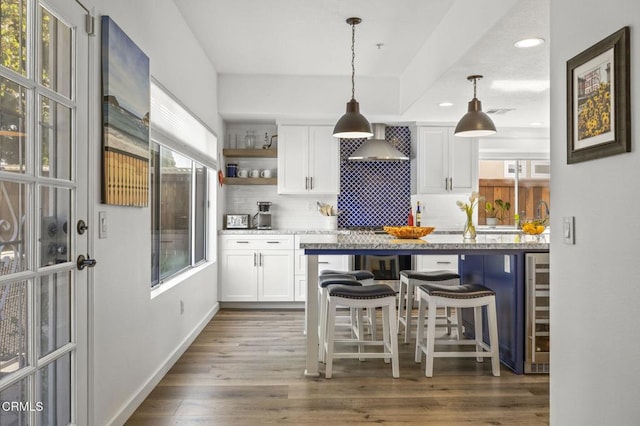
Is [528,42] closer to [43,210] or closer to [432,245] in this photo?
[432,245]

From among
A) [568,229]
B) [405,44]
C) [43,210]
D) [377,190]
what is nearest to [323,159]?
[377,190]

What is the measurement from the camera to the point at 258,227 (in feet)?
A: 19.9

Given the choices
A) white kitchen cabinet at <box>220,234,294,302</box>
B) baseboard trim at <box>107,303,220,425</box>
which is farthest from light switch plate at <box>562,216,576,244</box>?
white kitchen cabinet at <box>220,234,294,302</box>

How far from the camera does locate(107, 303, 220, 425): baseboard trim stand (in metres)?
2.61

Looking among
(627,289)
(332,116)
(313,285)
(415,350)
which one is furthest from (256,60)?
(627,289)

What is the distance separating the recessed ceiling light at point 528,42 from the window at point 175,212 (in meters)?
2.69

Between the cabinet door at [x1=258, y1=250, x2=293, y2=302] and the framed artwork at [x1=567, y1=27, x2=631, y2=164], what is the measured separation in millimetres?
4212

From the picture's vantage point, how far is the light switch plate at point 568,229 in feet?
6.29

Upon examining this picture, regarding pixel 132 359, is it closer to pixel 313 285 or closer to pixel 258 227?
pixel 313 285

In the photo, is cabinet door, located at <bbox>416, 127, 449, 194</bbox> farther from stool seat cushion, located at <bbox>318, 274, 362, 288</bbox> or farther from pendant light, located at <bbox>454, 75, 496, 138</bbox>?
stool seat cushion, located at <bbox>318, 274, 362, 288</bbox>

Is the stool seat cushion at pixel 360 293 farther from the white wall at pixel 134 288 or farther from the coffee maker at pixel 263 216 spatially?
the coffee maker at pixel 263 216

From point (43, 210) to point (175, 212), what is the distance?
2.40 m

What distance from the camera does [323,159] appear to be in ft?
19.9

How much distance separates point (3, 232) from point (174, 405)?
171cm
